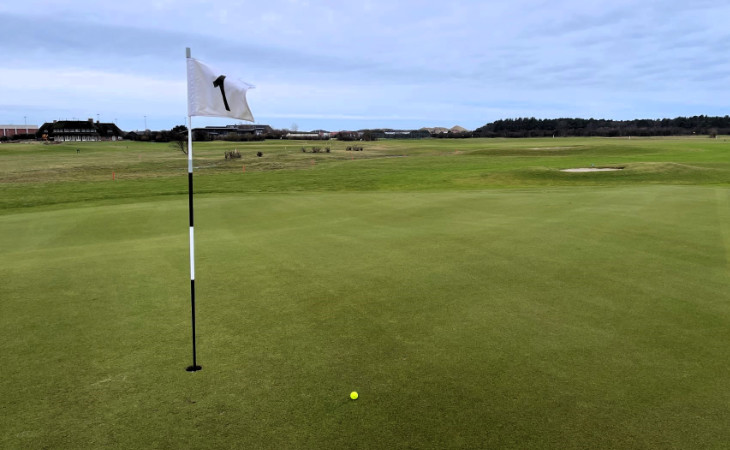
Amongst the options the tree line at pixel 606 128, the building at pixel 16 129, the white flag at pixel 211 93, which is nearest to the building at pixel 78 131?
the building at pixel 16 129

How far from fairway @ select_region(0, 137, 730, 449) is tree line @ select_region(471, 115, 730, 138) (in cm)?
12754

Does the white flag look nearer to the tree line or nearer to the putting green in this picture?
the putting green

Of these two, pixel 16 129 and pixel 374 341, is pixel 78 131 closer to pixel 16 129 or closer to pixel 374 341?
pixel 16 129

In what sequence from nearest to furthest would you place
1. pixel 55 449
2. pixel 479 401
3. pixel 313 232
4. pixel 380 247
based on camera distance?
pixel 55 449 → pixel 479 401 → pixel 380 247 → pixel 313 232

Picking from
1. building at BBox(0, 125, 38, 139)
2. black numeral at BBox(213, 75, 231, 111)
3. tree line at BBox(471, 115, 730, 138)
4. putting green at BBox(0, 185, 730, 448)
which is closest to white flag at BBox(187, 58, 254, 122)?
black numeral at BBox(213, 75, 231, 111)

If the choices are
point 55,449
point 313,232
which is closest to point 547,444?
point 55,449

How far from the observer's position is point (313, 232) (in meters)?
12.8

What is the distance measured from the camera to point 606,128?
480 ft

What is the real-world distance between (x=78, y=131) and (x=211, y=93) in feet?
517

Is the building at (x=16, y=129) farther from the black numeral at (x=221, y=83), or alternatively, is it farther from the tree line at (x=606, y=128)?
the black numeral at (x=221, y=83)

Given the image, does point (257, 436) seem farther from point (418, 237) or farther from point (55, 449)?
point (418, 237)

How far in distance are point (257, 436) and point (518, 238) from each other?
8628mm

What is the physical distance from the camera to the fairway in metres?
4.28

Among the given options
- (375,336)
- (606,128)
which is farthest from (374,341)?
(606,128)
